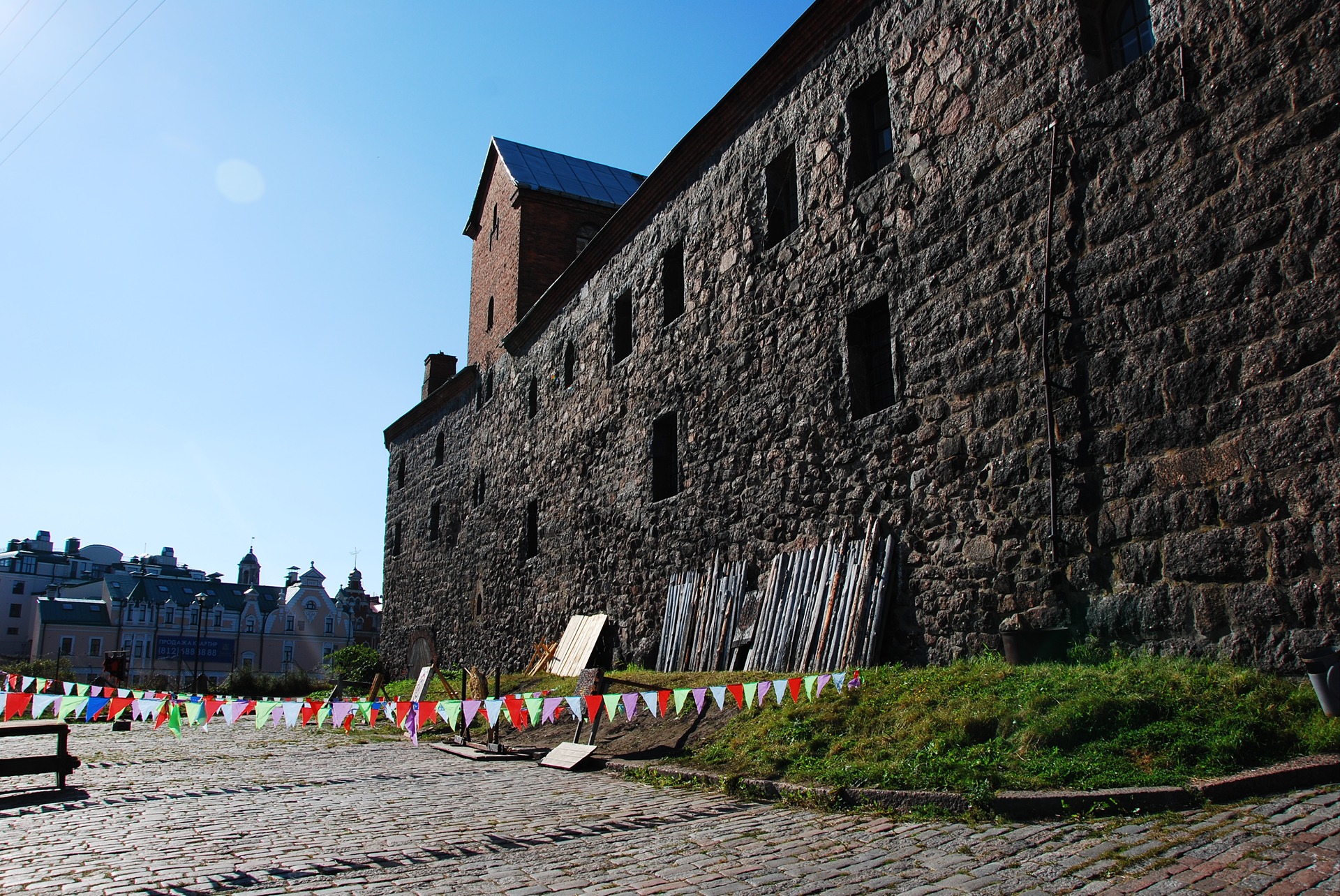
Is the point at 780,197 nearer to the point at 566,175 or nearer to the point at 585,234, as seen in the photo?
the point at 585,234

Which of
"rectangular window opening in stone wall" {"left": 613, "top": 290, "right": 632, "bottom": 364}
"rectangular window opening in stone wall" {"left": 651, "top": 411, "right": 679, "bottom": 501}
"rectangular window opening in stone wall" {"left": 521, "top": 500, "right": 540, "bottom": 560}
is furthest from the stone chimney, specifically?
"rectangular window opening in stone wall" {"left": 651, "top": 411, "right": 679, "bottom": 501}

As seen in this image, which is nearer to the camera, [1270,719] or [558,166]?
[1270,719]

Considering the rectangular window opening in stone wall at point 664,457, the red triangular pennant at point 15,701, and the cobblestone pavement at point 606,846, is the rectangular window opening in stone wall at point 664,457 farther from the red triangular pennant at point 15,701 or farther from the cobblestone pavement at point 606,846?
the red triangular pennant at point 15,701

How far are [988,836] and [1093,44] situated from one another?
6132 mm

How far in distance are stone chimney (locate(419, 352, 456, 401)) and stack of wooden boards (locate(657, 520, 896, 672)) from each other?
14953 millimetres

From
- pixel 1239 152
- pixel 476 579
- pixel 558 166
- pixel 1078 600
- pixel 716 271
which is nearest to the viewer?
pixel 1239 152

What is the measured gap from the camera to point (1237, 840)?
11.3 ft

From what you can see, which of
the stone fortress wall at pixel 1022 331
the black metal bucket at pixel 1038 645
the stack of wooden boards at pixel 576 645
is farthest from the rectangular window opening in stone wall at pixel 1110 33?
the stack of wooden boards at pixel 576 645

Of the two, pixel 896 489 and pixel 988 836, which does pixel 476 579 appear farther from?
pixel 988 836

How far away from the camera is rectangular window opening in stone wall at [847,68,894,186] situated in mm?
9344

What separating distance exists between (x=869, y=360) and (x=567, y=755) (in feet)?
16.0

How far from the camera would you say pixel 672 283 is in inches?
529

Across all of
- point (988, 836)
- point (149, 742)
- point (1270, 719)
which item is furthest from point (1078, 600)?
point (149, 742)

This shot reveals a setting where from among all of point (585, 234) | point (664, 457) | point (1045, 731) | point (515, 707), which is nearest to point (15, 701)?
point (515, 707)
